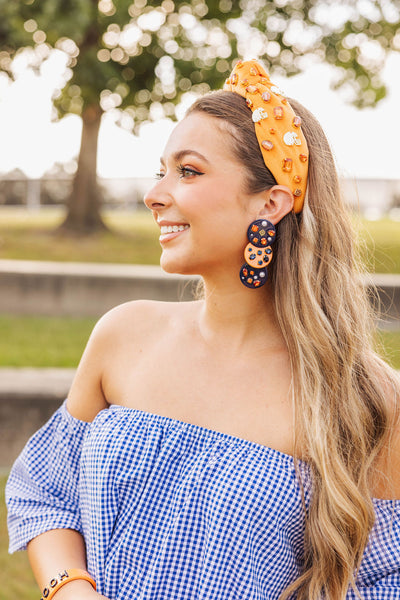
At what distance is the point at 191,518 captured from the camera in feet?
5.09

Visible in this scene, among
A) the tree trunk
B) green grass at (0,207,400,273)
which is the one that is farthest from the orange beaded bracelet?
the tree trunk

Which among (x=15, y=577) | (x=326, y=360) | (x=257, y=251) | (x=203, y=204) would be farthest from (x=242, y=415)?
(x=15, y=577)

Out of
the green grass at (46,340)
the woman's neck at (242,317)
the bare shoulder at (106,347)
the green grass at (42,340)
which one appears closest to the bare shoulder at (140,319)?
the bare shoulder at (106,347)

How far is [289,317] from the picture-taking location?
170 centimetres

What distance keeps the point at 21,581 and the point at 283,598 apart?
1.90 m

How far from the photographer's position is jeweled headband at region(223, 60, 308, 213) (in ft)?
5.49

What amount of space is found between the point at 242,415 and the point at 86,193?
9.82 m

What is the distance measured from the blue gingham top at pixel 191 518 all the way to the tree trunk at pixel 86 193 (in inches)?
373

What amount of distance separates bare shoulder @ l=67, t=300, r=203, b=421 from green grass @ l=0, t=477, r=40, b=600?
1.52 metres

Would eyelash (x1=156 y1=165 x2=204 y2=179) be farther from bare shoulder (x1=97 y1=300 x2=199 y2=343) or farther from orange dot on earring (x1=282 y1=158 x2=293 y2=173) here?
bare shoulder (x1=97 y1=300 x2=199 y2=343)

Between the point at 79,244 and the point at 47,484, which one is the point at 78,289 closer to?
the point at 79,244

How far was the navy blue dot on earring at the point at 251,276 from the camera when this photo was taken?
1677mm

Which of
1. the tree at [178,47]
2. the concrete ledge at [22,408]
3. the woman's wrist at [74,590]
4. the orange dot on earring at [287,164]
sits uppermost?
the tree at [178,47]

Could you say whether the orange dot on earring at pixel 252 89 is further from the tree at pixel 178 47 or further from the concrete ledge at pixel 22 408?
the tree at pixel 178 47
